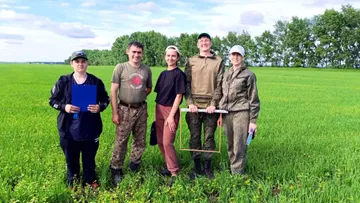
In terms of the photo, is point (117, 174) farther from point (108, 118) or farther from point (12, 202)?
point (108, 118)

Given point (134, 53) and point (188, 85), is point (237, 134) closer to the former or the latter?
point (188, 85)

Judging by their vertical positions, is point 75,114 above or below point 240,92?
below

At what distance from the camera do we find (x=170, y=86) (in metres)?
5.46

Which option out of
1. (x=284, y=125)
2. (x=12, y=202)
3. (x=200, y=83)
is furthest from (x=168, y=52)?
(x=284, y=125)

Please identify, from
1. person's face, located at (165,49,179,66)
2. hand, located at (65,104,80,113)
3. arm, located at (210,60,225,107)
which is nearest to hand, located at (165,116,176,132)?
arm, located at (210,60,225,107)

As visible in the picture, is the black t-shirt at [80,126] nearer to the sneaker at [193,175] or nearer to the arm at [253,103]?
the sneaker at [193,175]

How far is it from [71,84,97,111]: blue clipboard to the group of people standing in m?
0.13

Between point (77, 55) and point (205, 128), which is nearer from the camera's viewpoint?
point (77, 55)

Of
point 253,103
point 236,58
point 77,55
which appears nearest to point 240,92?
point 253,103

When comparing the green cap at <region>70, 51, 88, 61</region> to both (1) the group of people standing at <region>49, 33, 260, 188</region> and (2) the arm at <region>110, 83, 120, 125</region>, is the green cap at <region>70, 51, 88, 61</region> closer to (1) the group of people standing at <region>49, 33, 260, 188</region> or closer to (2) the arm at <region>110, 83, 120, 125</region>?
(1) the group of people standing at <region>49, 33, 260, 188</region>

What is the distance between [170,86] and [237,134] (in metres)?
1.27

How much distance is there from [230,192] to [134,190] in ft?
4.41

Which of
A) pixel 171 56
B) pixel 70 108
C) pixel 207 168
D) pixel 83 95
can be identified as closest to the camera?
pixel 70 108

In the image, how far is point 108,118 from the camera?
10.8 meters
